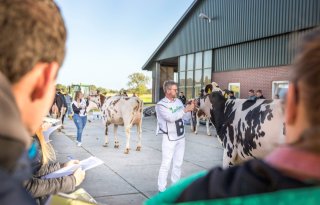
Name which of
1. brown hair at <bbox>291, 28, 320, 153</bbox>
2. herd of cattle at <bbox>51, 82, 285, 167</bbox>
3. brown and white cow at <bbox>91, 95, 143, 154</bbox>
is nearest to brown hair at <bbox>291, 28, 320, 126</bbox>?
brown hair at <bbox>291, 28, 320, 153</bbox>

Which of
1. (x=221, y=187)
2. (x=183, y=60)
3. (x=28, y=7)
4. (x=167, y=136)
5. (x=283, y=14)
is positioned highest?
(x=283, y=14)

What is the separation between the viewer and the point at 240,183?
975 millimetres

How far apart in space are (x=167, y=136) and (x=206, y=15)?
21.1 m

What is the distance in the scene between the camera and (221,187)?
1.00 metres

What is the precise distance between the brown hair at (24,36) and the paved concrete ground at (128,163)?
17.6ft

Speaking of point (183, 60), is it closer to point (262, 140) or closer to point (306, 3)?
point (306, 3)

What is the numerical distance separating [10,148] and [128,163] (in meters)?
8.49

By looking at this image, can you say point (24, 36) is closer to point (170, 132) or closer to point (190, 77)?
point (170, 132)

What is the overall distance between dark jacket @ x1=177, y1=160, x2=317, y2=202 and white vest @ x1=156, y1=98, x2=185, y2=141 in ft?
16.9

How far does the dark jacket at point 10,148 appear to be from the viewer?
32.8 inches

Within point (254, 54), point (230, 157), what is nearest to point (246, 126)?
point (230, 157)

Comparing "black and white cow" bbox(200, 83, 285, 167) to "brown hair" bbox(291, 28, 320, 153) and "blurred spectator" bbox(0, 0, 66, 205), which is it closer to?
"brown hair" bbox(291, 28, 320, 153)

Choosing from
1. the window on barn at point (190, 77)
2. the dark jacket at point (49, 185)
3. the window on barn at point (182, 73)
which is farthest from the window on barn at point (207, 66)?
the dark jacket at point (49, 185)

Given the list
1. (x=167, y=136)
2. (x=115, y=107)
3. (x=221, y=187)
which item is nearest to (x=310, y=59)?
(x=221, y=187)
